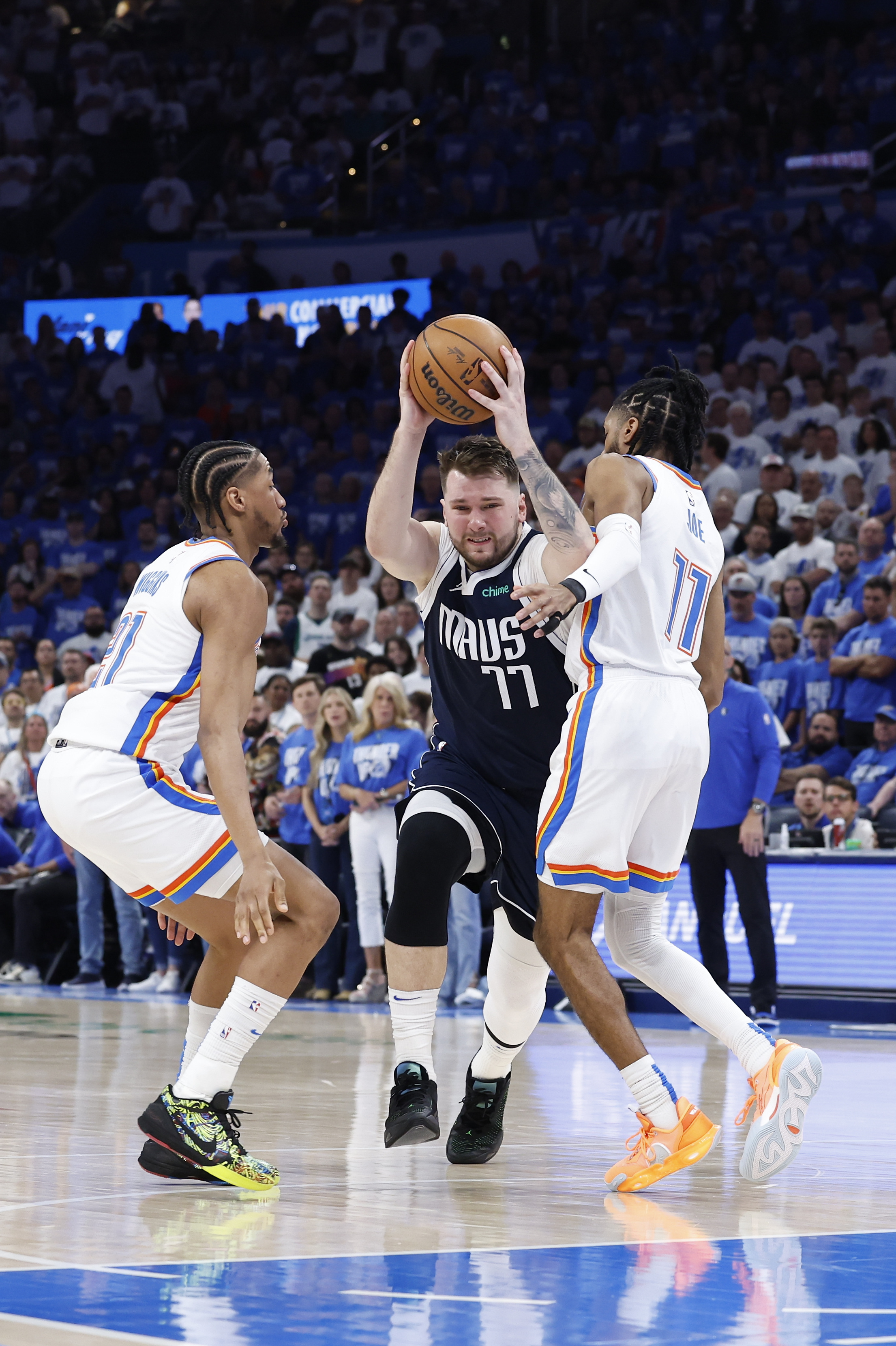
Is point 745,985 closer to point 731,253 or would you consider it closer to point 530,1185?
point 530,1185

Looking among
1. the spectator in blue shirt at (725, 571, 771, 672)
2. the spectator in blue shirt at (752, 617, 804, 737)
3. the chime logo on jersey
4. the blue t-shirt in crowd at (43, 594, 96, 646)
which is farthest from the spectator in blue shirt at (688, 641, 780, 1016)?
the blue t-shirt in crowd at (43, 594, 96, 646)

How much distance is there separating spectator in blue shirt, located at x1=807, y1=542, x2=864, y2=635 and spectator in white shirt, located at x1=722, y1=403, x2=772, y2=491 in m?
2.01

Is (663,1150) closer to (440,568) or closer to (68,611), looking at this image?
(440,568)

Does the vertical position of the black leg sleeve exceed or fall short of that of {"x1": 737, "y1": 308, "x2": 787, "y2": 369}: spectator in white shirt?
it falls short

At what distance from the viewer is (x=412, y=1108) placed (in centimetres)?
456

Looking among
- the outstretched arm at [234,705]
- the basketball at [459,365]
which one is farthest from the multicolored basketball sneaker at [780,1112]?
the basketball at [459,365]

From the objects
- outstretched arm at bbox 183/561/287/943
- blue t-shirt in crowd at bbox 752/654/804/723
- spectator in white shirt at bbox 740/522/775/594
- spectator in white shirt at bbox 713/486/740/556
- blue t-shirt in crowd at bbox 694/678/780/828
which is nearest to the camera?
outstretched arm at bbox 183/561/287/943

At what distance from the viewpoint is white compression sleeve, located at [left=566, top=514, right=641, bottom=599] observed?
443 cm

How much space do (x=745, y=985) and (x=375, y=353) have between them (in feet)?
35.4

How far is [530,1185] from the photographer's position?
4.50 meters

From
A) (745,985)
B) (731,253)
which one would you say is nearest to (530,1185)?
(745,985)

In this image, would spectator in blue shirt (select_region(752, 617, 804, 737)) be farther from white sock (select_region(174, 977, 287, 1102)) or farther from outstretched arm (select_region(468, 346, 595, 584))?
white sock (select_region(174, 977, 287, 1102))

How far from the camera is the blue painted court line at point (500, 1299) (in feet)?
9.15

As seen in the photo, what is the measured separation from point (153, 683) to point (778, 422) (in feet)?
35.9
